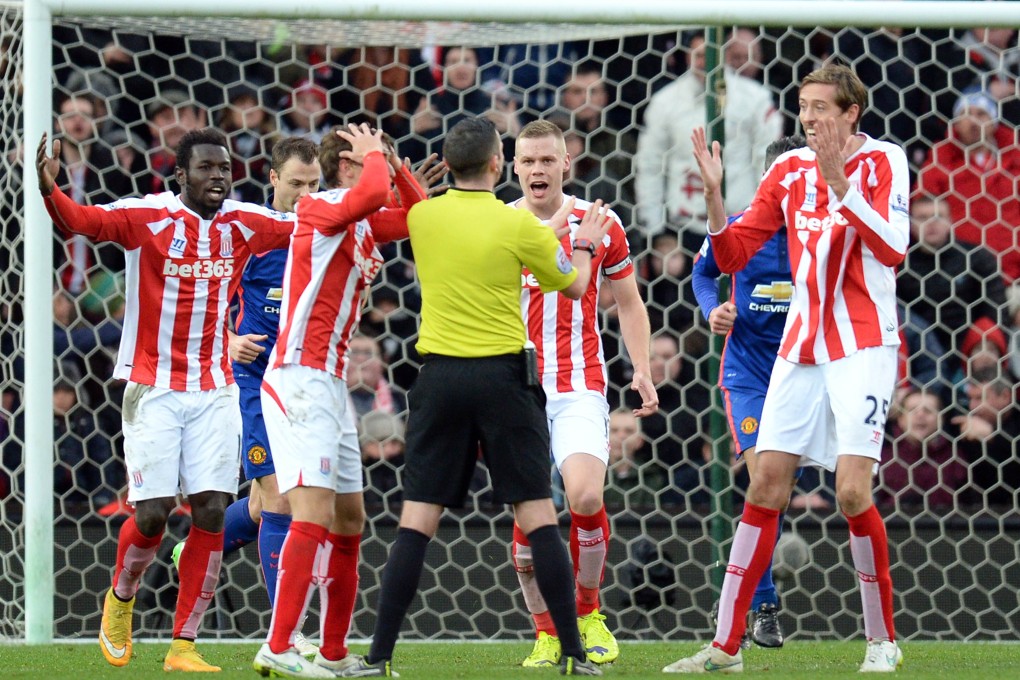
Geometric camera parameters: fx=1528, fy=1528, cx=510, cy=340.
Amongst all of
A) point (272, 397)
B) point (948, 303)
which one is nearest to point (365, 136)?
point (272, 397)

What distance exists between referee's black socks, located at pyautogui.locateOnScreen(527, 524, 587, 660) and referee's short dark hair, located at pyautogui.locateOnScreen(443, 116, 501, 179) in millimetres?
1073

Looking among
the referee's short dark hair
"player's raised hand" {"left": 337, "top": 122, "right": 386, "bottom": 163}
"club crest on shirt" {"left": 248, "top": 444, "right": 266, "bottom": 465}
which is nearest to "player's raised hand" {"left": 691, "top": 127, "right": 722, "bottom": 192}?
the referee's short dark hair

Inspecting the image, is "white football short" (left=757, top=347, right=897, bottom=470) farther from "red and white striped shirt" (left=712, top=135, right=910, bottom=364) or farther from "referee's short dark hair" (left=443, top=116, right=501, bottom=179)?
"referee's short dark hair" (left=443, top=116, right=501, bottom=179)

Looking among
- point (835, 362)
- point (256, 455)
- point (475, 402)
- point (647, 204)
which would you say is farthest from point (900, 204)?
point (647, 204)

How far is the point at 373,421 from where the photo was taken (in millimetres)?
7609

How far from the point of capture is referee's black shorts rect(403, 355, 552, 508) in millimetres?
4402

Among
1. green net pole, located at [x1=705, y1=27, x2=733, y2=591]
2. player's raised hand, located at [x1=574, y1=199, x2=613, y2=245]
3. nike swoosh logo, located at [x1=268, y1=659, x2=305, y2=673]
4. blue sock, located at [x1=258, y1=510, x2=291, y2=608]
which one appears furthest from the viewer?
green net pole, located at [x1=705, y1=27, x2=733, y2=591]

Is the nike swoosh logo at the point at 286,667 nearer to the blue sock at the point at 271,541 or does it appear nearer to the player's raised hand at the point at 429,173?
the blue sock at the point at 271,541

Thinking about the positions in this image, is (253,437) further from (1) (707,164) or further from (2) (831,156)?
(2) (831,156)

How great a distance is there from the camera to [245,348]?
5.76 metres

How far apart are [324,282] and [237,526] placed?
6.23 feet

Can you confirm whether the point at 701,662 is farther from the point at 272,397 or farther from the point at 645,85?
the point at 645,85

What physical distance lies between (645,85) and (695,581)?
2.84 m

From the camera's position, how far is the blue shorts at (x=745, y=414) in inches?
237
